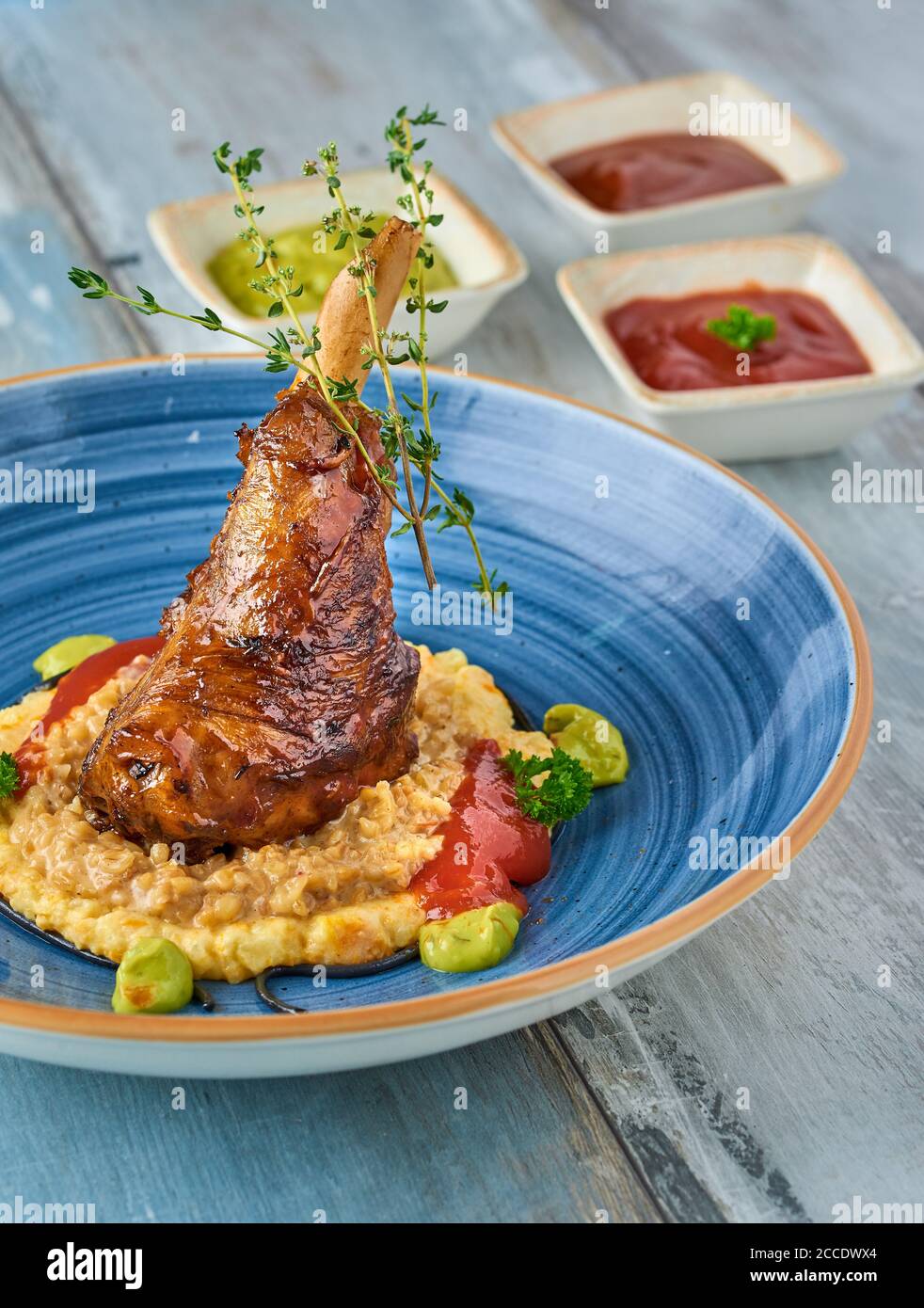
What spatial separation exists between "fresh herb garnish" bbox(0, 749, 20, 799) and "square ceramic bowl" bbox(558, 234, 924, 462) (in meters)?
2.83

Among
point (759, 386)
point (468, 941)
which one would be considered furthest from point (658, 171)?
point (468, 941)

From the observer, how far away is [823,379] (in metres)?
5.96

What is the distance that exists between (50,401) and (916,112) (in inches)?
239

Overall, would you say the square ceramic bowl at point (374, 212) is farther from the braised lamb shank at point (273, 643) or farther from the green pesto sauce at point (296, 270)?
the braised lamb shank at point (273, 643)

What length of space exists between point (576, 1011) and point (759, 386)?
2907 millimetres

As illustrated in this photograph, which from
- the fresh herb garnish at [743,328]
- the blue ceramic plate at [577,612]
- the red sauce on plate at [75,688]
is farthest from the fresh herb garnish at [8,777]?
the fresh herb garnish at [743,328]

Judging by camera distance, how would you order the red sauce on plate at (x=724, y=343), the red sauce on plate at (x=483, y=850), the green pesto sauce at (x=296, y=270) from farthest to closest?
1. the green pesto sauce at (x=296, y=270)
2. the red sauce on plate at (x=724, y=343)
3. the red sauce on plate at (x=483, y=850)

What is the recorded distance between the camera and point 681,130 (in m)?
7.64

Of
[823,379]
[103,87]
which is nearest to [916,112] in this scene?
[823,379]

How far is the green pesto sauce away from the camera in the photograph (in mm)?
6188

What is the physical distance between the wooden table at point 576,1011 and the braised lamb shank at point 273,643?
68 cm

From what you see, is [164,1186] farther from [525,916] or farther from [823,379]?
[823,379]

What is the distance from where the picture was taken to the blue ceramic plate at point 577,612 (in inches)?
135

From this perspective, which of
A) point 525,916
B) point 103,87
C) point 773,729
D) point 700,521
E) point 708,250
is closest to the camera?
point 525,916
